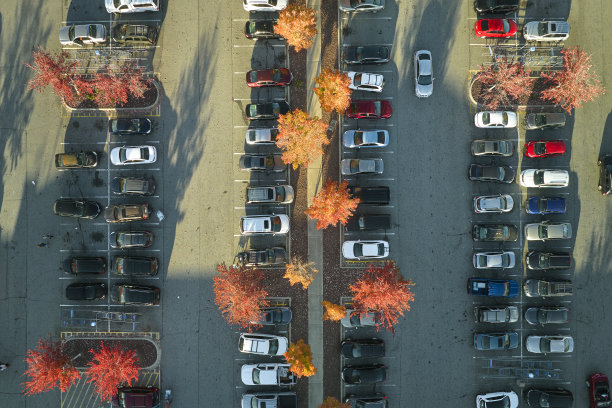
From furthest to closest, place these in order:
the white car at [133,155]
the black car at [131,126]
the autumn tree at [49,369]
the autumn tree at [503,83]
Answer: the black car at [131,126], the white car at [133,155], the autumn tree at [503,83], the autumn tree at [49,369]

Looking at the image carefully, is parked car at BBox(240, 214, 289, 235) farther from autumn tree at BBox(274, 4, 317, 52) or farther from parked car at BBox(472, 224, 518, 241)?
parked car at BBox(472, 224, 518, 241)

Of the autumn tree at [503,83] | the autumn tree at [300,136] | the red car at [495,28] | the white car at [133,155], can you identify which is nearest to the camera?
the autumn tree at [300,136]

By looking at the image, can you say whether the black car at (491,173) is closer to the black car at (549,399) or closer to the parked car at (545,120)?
the parked car at (545,120)

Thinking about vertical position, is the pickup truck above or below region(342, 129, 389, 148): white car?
below

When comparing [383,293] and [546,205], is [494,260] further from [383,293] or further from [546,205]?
[383,293]

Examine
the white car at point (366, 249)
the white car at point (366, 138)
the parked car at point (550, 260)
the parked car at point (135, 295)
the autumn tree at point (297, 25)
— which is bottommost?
the parked car at point (135, 295)

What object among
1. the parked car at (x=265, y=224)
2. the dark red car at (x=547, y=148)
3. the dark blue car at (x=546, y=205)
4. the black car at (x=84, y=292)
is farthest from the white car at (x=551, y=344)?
the black car at (x=84, y=292)

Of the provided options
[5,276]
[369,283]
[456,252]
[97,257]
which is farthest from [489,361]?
[5,276]

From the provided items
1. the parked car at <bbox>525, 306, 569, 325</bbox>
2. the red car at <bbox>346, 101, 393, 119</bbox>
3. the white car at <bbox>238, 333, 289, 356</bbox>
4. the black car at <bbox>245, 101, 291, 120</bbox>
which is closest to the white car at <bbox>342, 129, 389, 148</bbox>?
the red car at <bbox>346, 101, 393, 119</bbox>
